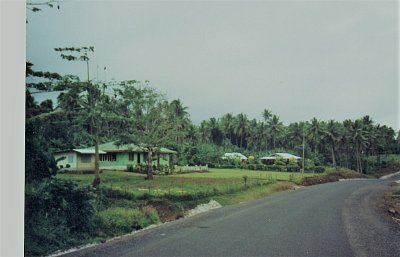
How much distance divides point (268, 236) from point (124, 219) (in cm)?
397

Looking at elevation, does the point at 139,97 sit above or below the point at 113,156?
above

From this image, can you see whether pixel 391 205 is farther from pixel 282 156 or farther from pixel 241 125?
pixel 282 156

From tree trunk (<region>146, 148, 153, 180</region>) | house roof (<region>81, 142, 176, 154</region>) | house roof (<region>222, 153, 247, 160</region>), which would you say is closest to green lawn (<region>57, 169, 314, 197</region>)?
tree trunk (<region>146, 148, 153, 180</region>)

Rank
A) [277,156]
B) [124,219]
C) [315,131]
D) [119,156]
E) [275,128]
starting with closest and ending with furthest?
[124,219], [119,156], [275,128], [277,156], [315,131]

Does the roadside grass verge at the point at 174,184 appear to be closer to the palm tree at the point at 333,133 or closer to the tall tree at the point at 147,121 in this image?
the tall tree at the point at 147,121

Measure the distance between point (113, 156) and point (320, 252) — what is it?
16513 mm

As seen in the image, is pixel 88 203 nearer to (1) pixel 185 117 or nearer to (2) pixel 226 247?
(2) pixel 226 247

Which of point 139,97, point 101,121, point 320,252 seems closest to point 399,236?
point 320,252

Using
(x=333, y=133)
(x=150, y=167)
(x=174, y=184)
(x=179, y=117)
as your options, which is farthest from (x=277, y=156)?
(x=333, y=133)

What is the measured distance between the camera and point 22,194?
24.4 feet

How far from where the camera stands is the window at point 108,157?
832 inches

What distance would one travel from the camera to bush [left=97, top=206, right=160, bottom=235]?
32.1 feet

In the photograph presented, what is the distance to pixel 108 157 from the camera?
21688 mm

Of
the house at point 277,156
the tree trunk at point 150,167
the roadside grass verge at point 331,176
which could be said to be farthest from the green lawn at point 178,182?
the house at point 277,156
